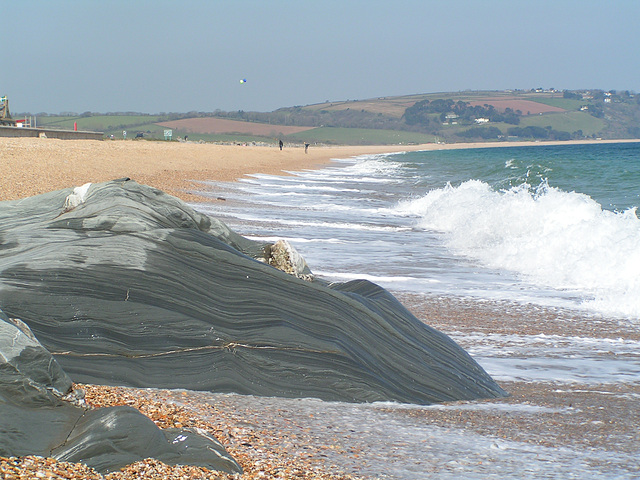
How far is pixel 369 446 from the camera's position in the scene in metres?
2.98

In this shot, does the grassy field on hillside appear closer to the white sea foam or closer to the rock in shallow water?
the white sea foam

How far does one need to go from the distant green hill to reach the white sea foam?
112368mm

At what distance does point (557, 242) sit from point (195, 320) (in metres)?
7.29

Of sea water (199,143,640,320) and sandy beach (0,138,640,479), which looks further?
sea water (199,143,640,320)

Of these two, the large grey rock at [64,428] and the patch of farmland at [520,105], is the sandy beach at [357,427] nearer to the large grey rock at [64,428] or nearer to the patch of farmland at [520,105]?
the large grey rock at [64,428]

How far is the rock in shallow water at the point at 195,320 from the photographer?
3557mm

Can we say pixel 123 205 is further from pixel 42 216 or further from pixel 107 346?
pixel 107 346

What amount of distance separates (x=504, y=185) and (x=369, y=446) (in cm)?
2710

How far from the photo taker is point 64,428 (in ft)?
8.46

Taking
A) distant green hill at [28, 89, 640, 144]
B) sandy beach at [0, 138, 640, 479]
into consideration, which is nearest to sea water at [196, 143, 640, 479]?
sandy beach at [0, 138, 640, 479]

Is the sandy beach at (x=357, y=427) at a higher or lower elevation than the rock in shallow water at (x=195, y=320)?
lower

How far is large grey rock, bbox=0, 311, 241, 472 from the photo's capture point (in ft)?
7.87

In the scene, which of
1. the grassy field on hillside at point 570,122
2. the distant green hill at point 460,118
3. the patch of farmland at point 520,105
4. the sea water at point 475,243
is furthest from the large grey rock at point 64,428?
the patch of farmland at point 520,105

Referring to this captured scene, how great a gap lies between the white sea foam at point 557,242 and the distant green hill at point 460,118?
369 ft
